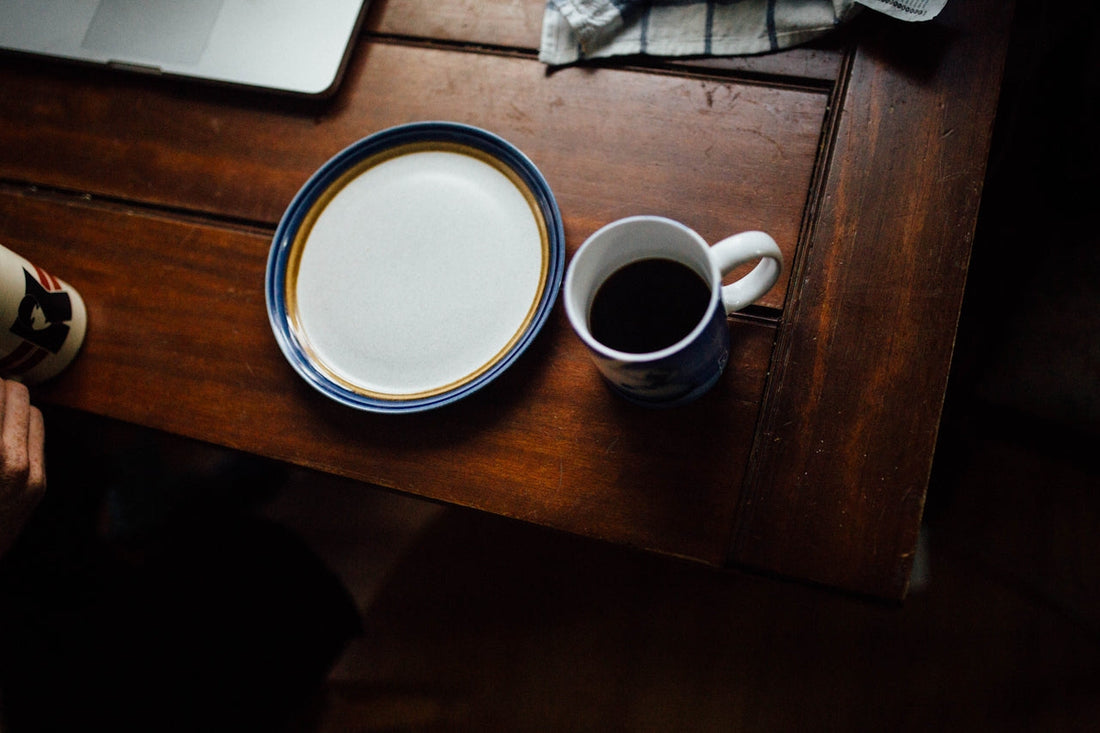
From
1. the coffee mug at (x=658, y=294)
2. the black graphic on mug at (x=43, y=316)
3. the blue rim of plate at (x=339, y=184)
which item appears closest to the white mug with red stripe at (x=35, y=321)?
the black graphic on mug at (x=43, y=316)

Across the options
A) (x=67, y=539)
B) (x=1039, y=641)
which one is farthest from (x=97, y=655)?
(x=1039, y=641)

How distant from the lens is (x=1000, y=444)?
0.93 metres

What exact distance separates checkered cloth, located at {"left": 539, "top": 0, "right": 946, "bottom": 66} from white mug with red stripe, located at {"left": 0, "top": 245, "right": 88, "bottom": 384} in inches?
17.8

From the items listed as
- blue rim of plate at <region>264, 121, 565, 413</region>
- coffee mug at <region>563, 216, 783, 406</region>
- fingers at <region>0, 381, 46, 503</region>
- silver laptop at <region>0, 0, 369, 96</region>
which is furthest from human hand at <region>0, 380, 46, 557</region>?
coffee mug at <region>563, 216, 783, 406</region>

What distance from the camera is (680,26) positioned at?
62cm

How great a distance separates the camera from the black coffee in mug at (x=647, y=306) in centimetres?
48

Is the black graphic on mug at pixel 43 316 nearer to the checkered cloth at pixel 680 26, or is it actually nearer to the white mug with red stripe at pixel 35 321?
the white mug with red stripe at pixel 35 321

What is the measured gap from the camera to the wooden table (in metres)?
0.50

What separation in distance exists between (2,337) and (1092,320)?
1007 millimetres

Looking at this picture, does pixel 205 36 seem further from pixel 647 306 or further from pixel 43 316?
pixel 647 306

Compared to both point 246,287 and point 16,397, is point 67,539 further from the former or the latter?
point 246,287

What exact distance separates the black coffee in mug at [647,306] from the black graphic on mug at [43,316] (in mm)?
433

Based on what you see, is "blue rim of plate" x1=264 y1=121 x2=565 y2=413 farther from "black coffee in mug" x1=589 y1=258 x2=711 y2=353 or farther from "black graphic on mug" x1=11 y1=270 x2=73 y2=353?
"black graphic on mug" x1=11 y1=270 x2=73 y2=353

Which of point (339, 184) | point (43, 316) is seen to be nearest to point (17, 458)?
point (43, 316)
